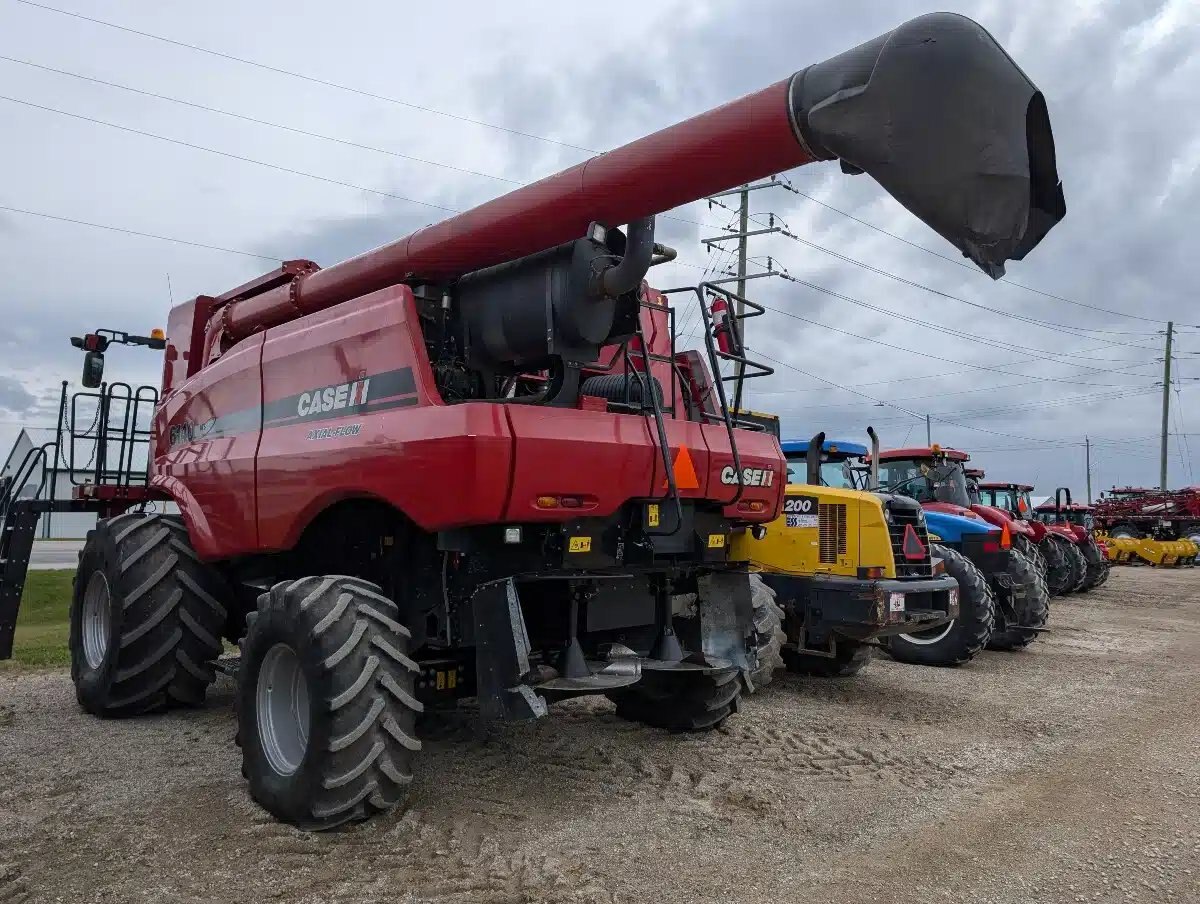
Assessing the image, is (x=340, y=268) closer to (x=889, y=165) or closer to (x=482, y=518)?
(x=482, y=518)

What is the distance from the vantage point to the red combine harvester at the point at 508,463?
311cm

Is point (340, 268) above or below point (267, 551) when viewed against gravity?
above

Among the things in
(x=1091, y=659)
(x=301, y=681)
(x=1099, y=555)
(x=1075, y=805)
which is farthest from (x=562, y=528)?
(x=1099, y=555)

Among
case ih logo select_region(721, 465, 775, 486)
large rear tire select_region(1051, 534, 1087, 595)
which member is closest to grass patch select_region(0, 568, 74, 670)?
case ih logo select_region(721, 465, 775, 486)

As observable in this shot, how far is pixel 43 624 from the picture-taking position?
12180mm

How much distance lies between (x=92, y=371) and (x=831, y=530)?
601 cm

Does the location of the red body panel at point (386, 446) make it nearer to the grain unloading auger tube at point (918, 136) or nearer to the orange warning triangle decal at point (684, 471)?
the orange warning triangle decal at point (684, 471)

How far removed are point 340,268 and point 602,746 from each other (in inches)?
124

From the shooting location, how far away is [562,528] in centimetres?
430

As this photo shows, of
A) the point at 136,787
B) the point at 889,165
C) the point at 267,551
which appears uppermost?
the point at 889,165

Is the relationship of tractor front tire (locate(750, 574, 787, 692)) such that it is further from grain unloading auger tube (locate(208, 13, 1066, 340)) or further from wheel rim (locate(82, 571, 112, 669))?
wheel rim (locate(82, 571, 112, 669))

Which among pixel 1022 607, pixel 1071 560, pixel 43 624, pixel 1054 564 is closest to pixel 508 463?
pixel 1022 607

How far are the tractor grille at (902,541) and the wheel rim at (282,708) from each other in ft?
15.8

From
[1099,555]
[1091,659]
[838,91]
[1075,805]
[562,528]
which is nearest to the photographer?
[838,91]
